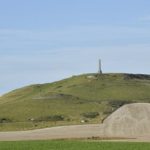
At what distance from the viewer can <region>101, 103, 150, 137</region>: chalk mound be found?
52.3 meters

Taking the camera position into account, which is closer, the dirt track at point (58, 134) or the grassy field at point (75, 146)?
the grassy field at point (75, 146)

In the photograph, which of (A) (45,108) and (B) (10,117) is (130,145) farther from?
(A) (45,108)

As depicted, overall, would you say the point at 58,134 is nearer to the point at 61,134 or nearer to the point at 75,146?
the point at 61,134

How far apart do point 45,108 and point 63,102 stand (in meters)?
12.9

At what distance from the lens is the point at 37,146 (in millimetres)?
42438

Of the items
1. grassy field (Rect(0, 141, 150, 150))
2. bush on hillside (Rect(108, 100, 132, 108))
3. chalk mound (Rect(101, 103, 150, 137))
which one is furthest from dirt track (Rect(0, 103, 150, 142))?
bush on hillside (Rect(108, 100, 132, 108))

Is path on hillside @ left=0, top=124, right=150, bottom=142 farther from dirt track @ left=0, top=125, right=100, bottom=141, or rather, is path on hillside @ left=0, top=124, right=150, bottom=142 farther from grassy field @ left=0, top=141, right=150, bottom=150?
grassy field @ left=0, top=141, right=150, bottom=150

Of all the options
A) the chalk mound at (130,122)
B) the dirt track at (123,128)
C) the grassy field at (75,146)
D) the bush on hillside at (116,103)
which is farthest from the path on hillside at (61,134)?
the bush on hillside at (116,103)

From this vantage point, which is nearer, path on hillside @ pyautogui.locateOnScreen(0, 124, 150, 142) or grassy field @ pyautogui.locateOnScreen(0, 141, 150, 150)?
grassy field @ pyautogui.locateOnScreen(0, 141, 150, 150)

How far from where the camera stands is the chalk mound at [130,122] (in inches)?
2061

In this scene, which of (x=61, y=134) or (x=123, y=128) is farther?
(x=61, y=134)

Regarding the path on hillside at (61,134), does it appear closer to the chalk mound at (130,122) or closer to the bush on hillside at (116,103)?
the chalk mound at (130,122)

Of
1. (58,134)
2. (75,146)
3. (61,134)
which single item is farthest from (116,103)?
(75,146)

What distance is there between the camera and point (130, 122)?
5288 centimetres
